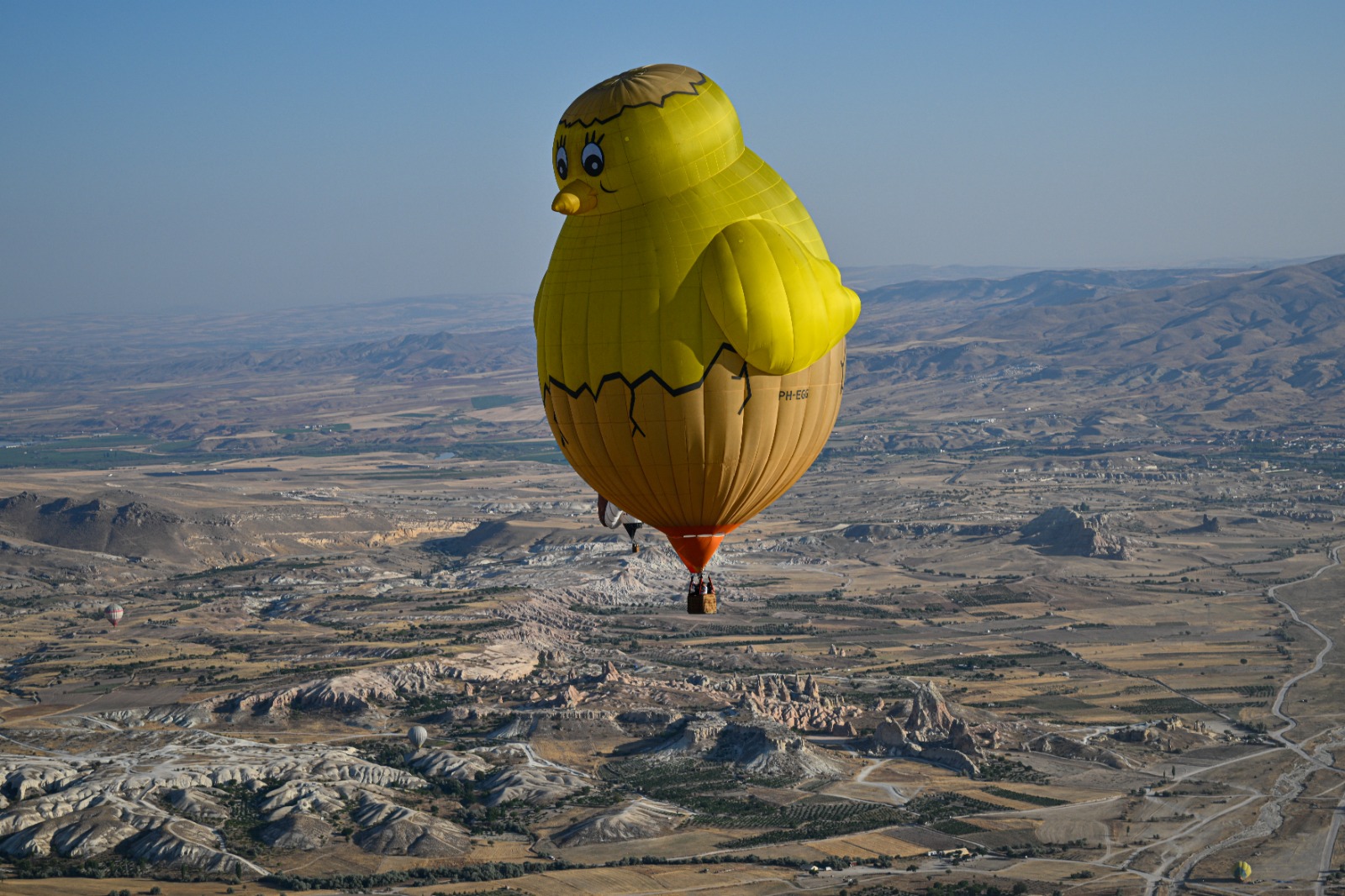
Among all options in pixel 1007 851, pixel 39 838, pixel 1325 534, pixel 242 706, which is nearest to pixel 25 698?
pixel 242 706

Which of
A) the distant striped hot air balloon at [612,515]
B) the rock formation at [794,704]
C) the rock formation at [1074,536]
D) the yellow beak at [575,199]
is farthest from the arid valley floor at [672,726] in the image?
the yellow beak at [575,199]

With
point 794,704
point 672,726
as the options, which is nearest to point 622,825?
point 672,726

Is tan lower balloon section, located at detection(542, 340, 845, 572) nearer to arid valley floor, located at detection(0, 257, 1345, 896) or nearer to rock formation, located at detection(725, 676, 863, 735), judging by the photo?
arid valley floor, located at detection(0, 257, 1345, 896)

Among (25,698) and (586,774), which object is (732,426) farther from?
(25,698)

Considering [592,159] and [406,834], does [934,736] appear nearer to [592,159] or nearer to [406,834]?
[406,834]

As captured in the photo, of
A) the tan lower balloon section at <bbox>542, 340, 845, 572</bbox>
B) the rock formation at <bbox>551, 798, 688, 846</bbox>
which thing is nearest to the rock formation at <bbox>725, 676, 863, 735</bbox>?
the rock formation at <bbox>551, 798, 688, 846</bbox>

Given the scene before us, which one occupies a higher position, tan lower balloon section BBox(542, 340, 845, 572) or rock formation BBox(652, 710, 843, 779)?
tan lower balloon section BBox(542, 340, 845, 572)

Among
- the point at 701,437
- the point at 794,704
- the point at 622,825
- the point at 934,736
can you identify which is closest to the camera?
the point at 701,437
